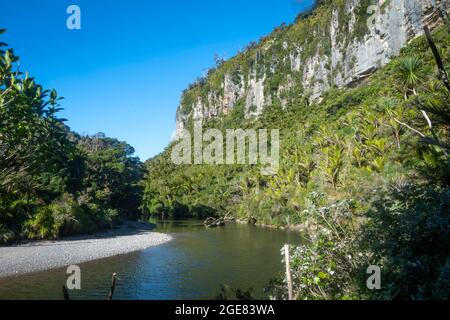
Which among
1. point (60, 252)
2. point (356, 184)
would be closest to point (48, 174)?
point (60, 252)

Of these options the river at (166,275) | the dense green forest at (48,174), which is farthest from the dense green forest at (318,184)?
the river at (166,275)

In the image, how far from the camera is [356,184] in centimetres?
2339

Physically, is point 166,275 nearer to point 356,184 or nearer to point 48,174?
point 356,184

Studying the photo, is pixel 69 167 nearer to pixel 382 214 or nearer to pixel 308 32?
pixel 382 214

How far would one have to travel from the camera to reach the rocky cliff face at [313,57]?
62.9m

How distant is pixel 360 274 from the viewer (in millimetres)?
7469

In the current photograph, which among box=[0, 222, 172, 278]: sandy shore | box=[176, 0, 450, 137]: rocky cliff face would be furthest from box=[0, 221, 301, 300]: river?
box=[176, 0, 450, 137]: rocky cliff face

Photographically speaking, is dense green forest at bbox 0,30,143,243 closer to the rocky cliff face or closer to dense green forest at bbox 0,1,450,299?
dense green forest at bbox 0,1,450,299

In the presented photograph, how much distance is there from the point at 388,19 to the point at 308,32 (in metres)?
44.0

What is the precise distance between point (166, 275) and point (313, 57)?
295ft

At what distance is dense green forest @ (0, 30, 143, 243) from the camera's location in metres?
5.15

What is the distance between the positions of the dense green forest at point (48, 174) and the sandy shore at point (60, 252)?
2.06 metres

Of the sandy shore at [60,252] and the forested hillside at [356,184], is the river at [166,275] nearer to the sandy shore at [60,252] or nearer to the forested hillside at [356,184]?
the sandy shore at [60,252]
